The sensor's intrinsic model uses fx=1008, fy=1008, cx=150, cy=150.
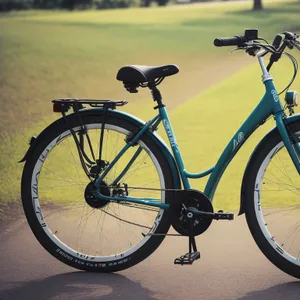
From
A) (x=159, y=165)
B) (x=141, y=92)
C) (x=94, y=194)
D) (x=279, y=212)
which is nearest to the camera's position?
(x=159, y=165)

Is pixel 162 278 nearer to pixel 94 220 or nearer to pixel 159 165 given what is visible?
pixel 159 165

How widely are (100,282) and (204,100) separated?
32.6 feet

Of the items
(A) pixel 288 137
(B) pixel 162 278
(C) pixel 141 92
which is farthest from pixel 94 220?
(C) pixel 141 92

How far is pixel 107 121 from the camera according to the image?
5.89 metres

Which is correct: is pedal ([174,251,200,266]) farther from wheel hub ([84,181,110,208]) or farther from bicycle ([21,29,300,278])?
wheel hub ([84,181,110,208])

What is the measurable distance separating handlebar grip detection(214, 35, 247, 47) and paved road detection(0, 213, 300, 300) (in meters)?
1.38

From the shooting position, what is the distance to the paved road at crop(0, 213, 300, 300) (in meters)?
5.62

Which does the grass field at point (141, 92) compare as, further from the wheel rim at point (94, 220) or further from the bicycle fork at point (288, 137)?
the bicycle fork at point (288, 137)

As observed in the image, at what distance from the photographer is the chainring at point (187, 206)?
226 inches

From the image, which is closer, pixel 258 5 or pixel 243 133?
pixel 243 133

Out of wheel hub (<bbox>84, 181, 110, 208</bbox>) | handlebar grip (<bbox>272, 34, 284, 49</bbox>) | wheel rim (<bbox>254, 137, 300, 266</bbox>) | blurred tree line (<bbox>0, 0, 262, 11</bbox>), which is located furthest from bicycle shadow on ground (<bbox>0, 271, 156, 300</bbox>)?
blurred tree line (<bbox>0, 0, 262, 11</bbox>)

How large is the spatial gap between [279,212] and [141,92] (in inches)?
363

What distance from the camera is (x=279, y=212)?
7.66 meters

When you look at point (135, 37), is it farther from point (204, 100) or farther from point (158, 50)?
point (204, 100)
